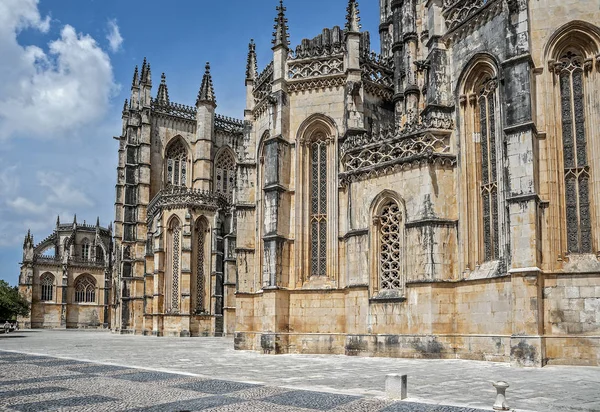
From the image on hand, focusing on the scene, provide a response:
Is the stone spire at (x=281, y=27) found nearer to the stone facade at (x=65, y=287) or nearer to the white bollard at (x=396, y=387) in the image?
the white bollard at (x=396, y=387)

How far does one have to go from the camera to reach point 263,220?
28.7 meters

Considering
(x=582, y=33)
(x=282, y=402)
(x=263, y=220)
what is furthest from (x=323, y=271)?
(x=282, y=402)

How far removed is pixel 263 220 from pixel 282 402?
18189mm

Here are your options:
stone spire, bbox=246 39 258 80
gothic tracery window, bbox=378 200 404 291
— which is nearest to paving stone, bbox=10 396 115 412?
gothic tracery window, bbox=378 200 404 291

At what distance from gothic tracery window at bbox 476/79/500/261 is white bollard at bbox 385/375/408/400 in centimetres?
1026

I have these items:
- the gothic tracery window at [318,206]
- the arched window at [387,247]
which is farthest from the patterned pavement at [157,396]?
the gothic tracery window at [318,206]

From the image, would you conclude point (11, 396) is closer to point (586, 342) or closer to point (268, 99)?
point (586, 342)

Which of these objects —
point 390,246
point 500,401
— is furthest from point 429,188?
point 500,401

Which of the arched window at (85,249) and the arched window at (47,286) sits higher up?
the arched window at (85,249)

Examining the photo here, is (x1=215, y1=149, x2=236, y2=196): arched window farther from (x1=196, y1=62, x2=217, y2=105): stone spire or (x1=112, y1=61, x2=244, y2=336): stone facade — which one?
(x1=196, y1=62, x2=217, y2=105): stone spire

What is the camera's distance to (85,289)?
80.9m

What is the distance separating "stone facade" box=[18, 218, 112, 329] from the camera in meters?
77.6

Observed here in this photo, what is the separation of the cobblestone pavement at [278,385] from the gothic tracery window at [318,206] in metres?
6.88

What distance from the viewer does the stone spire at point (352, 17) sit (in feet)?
86.4
